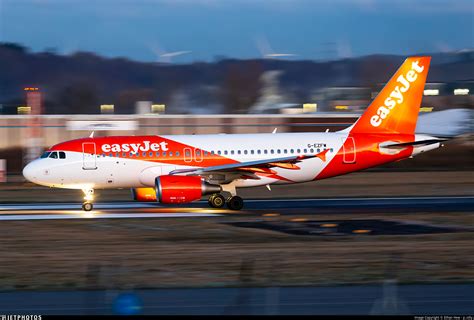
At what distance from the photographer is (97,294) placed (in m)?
15.9

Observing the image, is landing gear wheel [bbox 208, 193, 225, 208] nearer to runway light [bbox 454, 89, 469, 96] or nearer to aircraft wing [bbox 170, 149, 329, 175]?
aircraft wing [bbox 170, 149, 329, 175]

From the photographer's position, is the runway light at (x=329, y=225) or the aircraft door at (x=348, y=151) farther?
the aircraft door at (x=348, y=151)

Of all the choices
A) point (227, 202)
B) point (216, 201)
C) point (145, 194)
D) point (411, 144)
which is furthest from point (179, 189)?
point (411, 144)

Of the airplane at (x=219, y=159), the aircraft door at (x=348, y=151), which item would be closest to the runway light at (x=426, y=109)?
the airplane at (x=219, y=159)

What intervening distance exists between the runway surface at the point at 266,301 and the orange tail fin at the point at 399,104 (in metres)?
19.2

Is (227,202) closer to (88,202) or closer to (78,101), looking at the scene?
(88,202)

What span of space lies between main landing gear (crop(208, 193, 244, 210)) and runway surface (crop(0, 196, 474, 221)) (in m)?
0.29

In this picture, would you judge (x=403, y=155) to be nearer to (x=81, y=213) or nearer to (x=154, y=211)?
(x=154, y=211)

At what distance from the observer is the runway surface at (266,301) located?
14562 millimetres

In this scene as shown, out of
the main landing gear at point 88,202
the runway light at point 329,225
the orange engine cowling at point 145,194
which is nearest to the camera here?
the runway light at point 329,225

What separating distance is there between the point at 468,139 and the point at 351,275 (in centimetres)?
5917

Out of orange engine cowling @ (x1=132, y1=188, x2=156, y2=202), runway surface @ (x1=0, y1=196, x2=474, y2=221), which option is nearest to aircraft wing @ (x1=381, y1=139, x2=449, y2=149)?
runway surface @ (x1=0, y1=196, x2=474, y2=221)

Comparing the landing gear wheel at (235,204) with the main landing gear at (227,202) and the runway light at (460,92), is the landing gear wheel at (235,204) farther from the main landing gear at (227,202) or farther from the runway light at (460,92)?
the runway light at (460,92)

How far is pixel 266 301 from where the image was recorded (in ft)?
50.9
